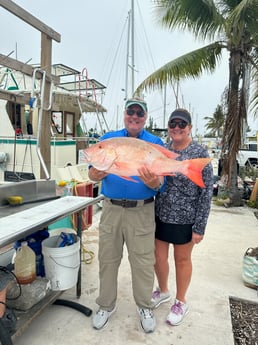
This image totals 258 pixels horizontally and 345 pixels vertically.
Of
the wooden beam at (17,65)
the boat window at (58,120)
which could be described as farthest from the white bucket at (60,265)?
the boat window at (58,120)

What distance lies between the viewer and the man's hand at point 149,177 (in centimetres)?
167

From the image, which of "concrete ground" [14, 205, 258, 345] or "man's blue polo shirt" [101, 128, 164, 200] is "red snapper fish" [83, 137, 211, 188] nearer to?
"man's blue polo shirt" [101, 128, 164, 200]

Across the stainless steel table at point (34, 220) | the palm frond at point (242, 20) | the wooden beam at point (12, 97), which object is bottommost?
the stainless steel table at point (34, 220)

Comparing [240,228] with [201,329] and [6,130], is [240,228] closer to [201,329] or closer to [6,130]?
[201,329]

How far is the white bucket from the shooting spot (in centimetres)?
211

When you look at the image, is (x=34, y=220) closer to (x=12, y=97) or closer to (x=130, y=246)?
(x=130, y=246)

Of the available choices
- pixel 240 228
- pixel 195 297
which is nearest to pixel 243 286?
pixel 195 297

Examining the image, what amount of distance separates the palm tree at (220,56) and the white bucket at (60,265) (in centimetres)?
471

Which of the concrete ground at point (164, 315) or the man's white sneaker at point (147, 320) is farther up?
the man's white sneaker at point (147, 320)

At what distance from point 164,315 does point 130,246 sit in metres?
0.77

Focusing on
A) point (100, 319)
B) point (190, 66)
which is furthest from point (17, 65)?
point (190, 66)

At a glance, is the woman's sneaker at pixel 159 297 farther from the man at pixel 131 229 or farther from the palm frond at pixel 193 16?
the palm frond at pixel 193 16

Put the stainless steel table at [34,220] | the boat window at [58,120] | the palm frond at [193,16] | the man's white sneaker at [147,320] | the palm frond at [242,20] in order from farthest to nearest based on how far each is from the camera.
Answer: the boat window at [58,120] → the palm frond at [193,16] → the palm frond at [242,20] → the man's white sneaker at [147,320] → the stainless steel table at [34,220]

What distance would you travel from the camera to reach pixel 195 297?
2592 millimetres
